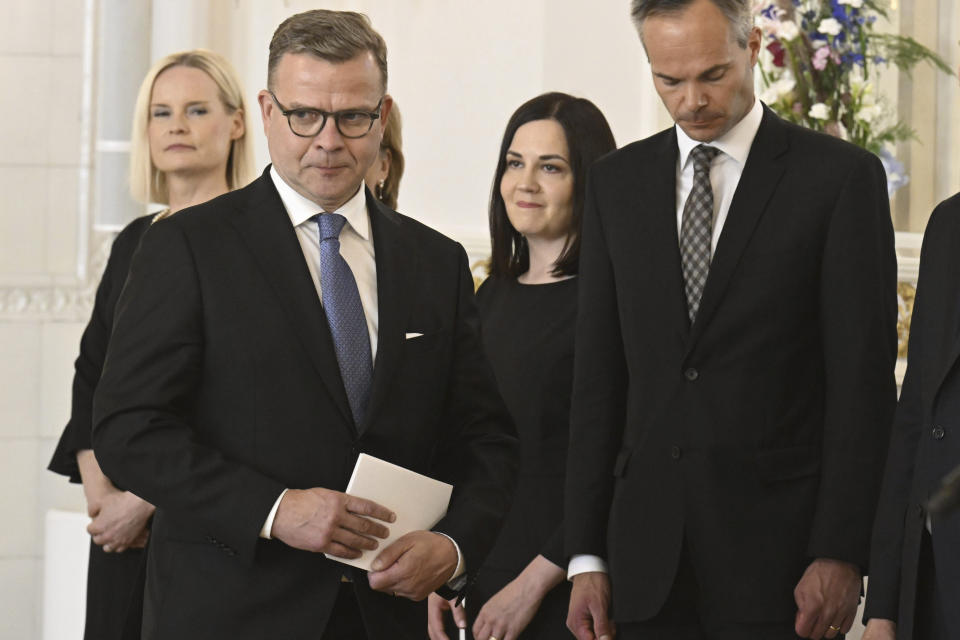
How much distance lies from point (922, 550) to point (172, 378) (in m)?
1.34

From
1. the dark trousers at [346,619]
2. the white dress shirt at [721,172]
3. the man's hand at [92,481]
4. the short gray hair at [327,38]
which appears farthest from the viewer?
the man's hand at [92,481]

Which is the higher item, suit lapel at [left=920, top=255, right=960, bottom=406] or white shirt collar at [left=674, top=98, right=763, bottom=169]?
white shirt collar at [left=674, top=98, right=763, bottom=169]

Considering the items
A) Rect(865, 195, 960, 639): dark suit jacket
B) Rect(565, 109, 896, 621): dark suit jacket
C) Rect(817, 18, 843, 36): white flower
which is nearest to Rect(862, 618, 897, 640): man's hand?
Rect(865, 195, 960, 639): dark suit jacket

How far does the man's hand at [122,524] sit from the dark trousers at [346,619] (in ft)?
5.19

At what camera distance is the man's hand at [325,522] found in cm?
228

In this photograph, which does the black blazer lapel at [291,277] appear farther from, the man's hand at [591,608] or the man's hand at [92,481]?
the man's hand at [92,481]

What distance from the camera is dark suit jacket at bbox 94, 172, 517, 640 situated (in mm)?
2346

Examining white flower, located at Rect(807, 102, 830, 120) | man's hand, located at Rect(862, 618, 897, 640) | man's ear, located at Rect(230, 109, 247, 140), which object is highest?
white flower, located at Rect(807, 102, 830, 120)

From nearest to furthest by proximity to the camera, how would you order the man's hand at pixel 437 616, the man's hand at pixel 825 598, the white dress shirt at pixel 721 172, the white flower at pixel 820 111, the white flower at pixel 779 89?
the man's hand at pixel 825 598 → the white dress shirt at pixel 721 172 → the man's hand at pixel 437 616 → the white flower at pixel 820 111 → the white flower at pixel 779 89

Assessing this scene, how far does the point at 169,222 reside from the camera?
99.0 inches

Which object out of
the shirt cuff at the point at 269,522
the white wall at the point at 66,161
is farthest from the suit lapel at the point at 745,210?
the white wall at the point at 66,161

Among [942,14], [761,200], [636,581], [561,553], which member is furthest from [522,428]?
[942,14]

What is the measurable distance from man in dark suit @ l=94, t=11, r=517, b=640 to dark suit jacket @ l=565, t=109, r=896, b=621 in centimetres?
39

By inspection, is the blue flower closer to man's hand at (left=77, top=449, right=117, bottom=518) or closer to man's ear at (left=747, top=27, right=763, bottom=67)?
man's ear at (left=747, top=27, right=763, bottom=67)
